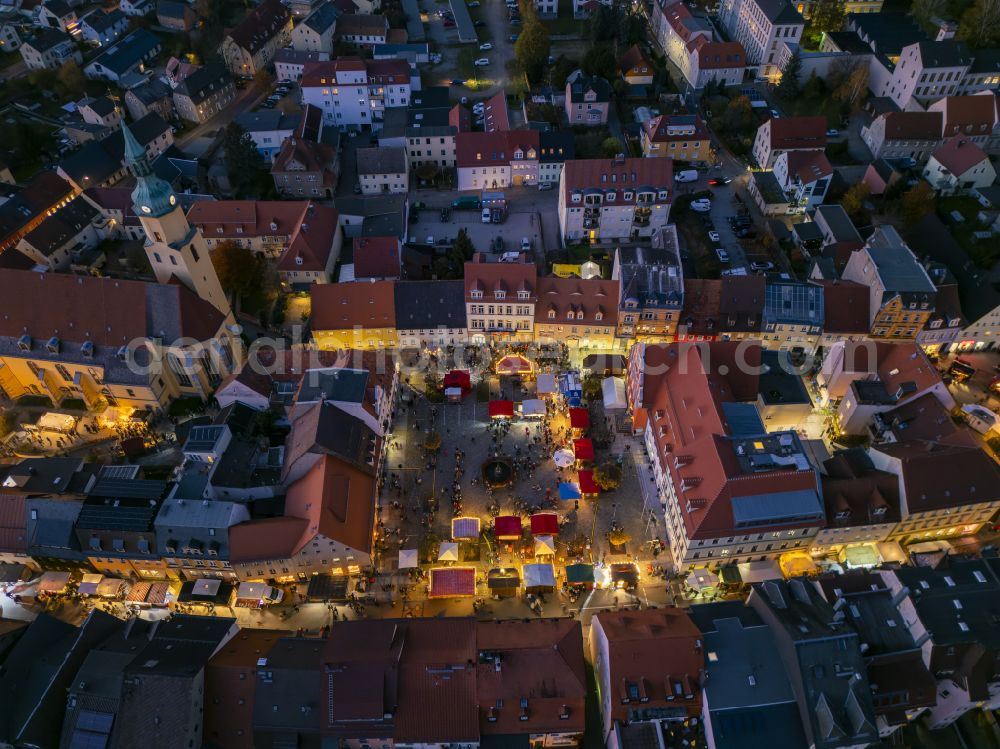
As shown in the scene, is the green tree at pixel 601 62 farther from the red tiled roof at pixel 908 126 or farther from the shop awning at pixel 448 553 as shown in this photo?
the shop awning at pixel 448 553

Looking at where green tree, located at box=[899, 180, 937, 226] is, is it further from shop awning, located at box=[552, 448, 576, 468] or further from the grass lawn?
shop awning, located at box=[552, 448, 576, 468]

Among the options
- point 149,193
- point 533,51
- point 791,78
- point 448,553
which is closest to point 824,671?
point 448,553

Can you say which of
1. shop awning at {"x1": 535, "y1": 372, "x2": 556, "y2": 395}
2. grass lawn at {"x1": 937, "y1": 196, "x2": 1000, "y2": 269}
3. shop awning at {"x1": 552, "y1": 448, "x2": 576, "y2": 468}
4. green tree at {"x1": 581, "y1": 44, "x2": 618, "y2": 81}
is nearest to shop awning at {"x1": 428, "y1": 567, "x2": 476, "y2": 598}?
shop awning at {"x1": 552, "y1": 448, "x2": 576, "y2": 468}

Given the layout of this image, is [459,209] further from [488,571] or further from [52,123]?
[52,123]

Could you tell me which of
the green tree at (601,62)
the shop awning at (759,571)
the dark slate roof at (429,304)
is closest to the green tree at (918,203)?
the green tree at (601,62)

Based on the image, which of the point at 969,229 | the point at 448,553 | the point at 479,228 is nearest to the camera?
the point at 448,553

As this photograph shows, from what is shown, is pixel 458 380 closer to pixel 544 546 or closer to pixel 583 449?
pixel 583 449

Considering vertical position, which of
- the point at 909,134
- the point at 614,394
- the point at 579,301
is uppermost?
the point at 909,134
